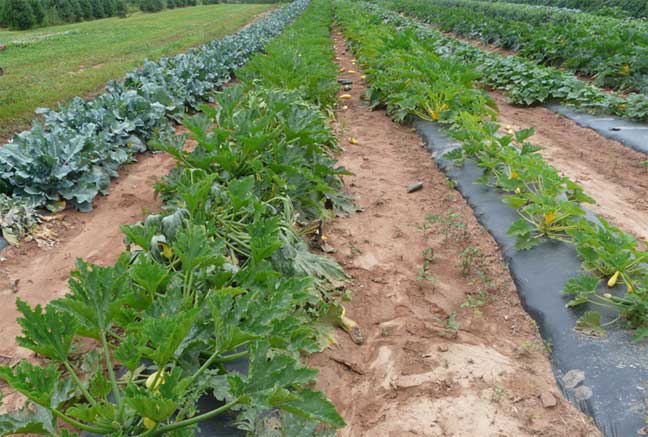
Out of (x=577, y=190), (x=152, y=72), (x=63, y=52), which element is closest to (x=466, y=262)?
(x=577, y=190)

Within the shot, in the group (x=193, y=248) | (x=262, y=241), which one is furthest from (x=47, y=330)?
(x=262, y=241)

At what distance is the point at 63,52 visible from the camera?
15445 millimetres

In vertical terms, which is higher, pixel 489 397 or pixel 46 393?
pixel 46 393

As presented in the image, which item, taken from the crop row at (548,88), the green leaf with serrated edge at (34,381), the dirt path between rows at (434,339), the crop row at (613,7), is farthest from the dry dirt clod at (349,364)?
the crop row at (613,7)

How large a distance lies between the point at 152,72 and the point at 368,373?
22.6 feet

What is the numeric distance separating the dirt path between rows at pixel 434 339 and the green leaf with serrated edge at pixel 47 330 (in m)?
1.37

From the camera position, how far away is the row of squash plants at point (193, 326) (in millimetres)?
1648

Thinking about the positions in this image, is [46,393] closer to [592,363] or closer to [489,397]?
[489,397]

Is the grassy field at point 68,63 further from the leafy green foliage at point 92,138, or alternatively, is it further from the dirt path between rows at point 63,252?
the dirt path between rows at point 63,252

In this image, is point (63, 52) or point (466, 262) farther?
point (63, 52)

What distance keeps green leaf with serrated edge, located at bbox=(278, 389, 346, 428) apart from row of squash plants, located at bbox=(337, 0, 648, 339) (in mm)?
1845

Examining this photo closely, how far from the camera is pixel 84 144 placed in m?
4.84

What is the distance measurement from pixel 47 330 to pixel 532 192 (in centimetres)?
358

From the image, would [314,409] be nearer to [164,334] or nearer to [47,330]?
[164,334]
